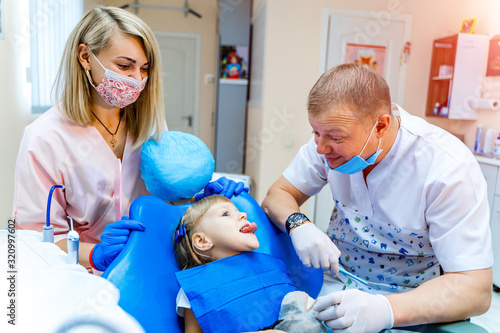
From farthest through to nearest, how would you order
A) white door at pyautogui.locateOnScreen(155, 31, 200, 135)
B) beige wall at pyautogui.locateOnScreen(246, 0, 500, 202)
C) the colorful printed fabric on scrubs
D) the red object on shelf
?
white door at pyautogui.locateOnScreen(155, 31, 200, 135) → beige wall at pyautogui.locateOnScreen(246, 0, 500, 202) → the red object on shelf → the colorful printed fabric on scrubs

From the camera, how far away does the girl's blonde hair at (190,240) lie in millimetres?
1303

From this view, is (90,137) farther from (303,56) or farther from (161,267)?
(303,56)

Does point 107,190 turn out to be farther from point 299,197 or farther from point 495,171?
point 495,171

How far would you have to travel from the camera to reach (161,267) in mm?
1217

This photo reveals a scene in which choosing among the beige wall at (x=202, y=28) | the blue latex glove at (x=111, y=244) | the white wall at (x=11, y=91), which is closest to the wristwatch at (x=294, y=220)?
the blue latex glove at (x=111, y=244)

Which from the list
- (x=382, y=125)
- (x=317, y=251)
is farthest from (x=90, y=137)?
(x=382, y=125)

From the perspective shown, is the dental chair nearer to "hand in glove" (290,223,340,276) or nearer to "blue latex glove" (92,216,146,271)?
"blue latex glove" (92,216,146,271)

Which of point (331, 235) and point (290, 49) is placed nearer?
point (331, 235)

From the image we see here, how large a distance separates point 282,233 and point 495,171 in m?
2.32

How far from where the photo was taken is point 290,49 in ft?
12.7

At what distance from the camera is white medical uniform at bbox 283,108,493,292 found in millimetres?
1111

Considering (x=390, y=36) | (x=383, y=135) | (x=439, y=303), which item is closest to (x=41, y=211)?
(x=383, y=135)

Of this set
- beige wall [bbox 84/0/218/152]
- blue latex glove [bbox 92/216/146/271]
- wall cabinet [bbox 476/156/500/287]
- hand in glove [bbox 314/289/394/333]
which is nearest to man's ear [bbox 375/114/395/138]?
hand in glove [bbox 314/289/394/333]

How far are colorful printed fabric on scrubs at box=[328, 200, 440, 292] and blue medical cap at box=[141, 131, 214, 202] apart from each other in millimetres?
605
